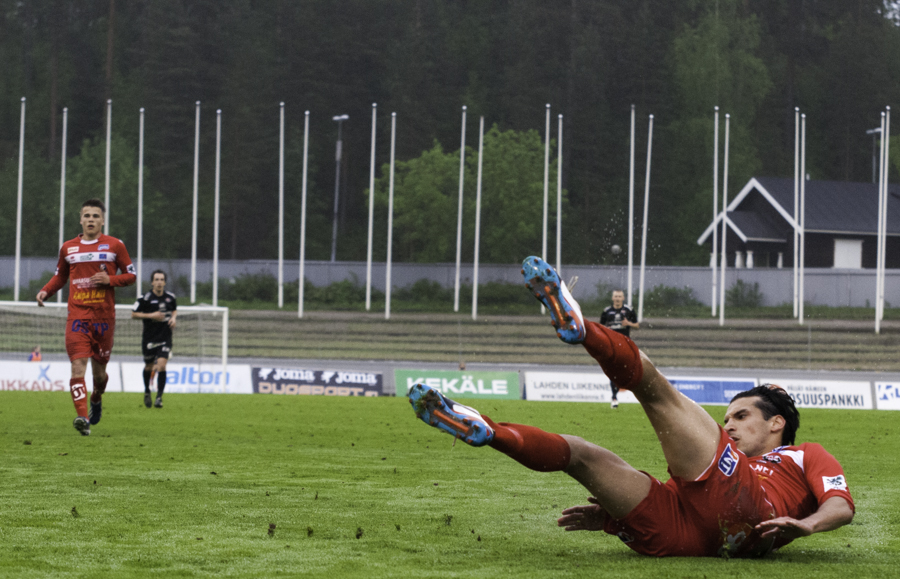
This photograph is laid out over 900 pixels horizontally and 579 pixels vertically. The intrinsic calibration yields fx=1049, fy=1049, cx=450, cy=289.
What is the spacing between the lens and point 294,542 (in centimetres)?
539

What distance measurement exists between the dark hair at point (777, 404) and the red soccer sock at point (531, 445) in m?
1.33

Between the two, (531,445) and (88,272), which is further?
(88,272)

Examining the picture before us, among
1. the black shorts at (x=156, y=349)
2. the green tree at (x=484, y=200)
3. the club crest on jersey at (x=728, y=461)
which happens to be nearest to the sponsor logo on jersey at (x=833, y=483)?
the club crest on jersey at (x=728, y=461)

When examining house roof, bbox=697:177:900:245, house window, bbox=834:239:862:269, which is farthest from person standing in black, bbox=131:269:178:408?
house window, bbox=834:239:862:269

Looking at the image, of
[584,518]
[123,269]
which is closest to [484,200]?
[123,269]

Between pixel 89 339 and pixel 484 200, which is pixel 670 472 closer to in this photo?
pixel 89 339

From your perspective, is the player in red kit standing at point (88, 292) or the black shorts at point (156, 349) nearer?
the player in red kit standing at point (88, 292)

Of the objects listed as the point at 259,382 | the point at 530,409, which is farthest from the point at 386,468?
the point at 259,382

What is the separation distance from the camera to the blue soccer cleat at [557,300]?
4.62 meters

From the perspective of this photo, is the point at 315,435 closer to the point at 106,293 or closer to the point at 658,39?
the point at 106,293

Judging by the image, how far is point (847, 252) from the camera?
186 ft

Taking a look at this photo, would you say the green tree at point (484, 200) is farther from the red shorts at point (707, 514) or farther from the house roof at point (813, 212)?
the red shorts at point (707, 514)

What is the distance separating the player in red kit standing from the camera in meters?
11.5

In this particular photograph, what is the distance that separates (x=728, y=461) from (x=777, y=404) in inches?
34.1
